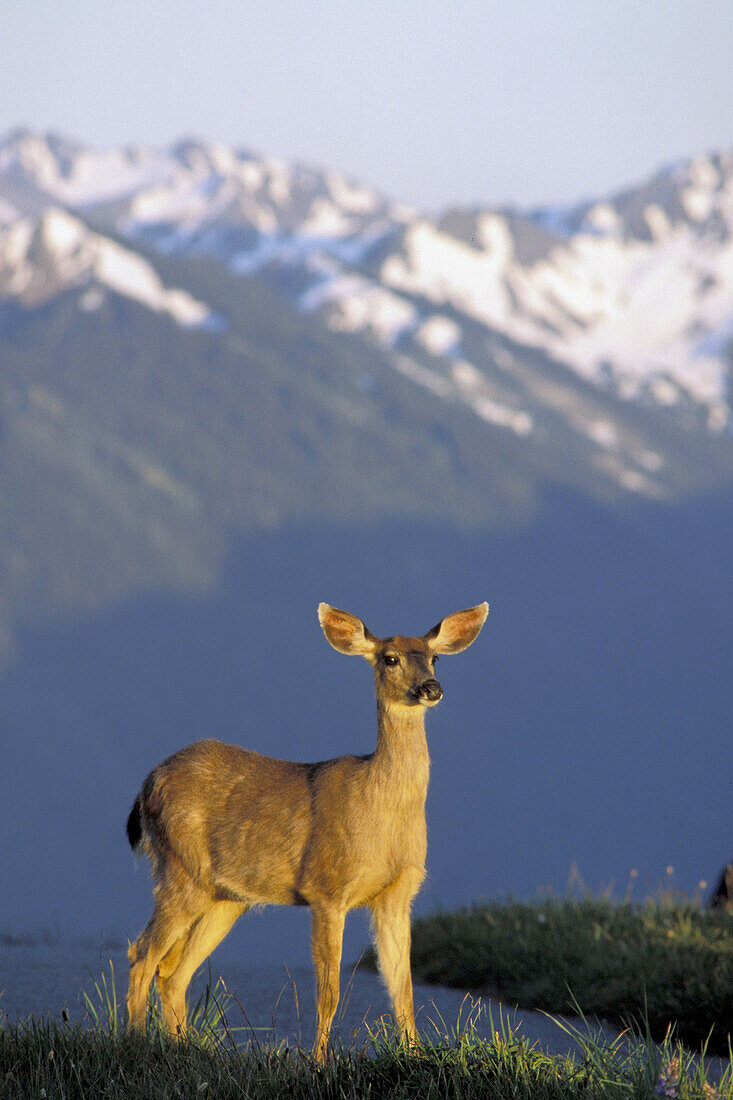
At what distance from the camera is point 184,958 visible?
7.91 meters

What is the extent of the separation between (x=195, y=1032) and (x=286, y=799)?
4.23ft

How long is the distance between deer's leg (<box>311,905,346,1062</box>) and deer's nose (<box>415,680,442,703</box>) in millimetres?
1217

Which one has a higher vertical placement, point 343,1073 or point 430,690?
point 430,690

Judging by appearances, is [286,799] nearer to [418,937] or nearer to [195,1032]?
[195,1032]

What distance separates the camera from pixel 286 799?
25.3ft

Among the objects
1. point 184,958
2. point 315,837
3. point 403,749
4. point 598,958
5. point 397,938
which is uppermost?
point 403,749

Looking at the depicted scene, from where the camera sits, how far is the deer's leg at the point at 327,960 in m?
7.16

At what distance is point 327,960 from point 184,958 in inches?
44.2

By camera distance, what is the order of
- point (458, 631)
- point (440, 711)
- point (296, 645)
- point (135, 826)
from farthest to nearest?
1. point (296, 645)
2. point (440, 711)
3. point (135, 826)
4. point (458, 631)

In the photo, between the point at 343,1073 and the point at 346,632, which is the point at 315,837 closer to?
the point at 346,632

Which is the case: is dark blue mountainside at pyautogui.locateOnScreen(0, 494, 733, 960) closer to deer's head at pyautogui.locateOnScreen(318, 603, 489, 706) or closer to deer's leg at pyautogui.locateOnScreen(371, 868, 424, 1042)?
deer's leg at pyautogui.locateOnScreen(371, 868, 424, 1042)

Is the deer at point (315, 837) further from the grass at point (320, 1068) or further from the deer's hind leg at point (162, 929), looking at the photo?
the grass at point (320, 1068)

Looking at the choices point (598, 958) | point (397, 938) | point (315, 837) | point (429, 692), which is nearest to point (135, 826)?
point (315, 837)

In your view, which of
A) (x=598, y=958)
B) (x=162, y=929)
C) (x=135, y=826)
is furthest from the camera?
(x=598, y=958)
